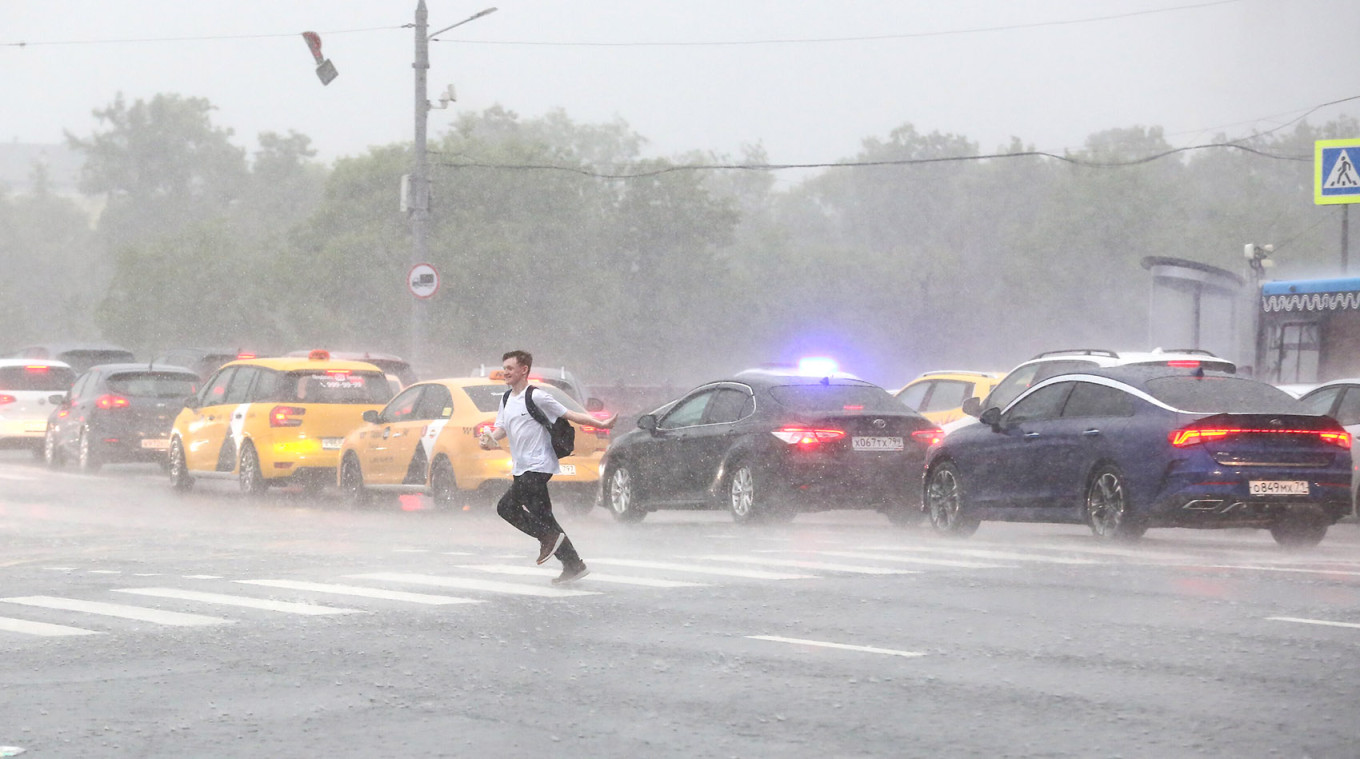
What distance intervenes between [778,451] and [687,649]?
8673 millimetres

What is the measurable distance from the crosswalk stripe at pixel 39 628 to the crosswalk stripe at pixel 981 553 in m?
6.64

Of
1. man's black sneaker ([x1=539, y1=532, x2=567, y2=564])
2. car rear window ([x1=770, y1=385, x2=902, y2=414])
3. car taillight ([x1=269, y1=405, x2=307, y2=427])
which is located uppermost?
car rear window ([x1=770, y1=385, x2=902, y2=414])

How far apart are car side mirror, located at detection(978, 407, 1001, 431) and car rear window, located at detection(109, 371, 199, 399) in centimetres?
1557

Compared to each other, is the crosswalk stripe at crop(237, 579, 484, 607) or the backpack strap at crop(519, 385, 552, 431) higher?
the backpack strap at crop(519, 385, 552, 431)

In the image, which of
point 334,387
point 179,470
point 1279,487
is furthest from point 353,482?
point 1279,487

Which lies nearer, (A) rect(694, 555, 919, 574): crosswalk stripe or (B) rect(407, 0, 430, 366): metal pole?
(A) rect(694, 555, 919, 574): crosswalk stripe

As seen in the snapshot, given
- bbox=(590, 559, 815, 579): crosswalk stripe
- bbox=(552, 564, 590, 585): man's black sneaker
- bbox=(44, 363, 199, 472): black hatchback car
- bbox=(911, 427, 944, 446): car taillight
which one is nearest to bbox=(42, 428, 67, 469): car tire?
bbox=(44, 363, 199, 472): black hatchback car

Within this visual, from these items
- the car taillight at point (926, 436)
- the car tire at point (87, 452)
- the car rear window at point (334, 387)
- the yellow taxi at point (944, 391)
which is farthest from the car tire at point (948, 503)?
the car tire at point (87, 452)

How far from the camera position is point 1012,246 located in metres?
105

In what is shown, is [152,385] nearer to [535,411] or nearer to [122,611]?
[535,411]

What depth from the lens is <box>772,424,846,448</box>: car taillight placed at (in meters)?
17.7

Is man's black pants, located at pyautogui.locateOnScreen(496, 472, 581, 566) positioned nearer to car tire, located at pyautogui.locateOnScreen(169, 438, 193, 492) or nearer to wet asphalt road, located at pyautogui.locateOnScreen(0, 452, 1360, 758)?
wet asphalt road, located at pyautogui.locateOnScreen(0, 452, 1360, 758)

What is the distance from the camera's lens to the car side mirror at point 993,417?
16.9 metres

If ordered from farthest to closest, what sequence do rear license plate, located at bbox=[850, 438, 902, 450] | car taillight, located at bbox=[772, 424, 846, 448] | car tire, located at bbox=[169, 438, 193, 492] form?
car tire, located at bbox=[169, 438, 193, 492] → rear license plate, located at bbox=[850, 438, 902, 450] → car taillight, located at bbox=[772, 424, 846, 448]
